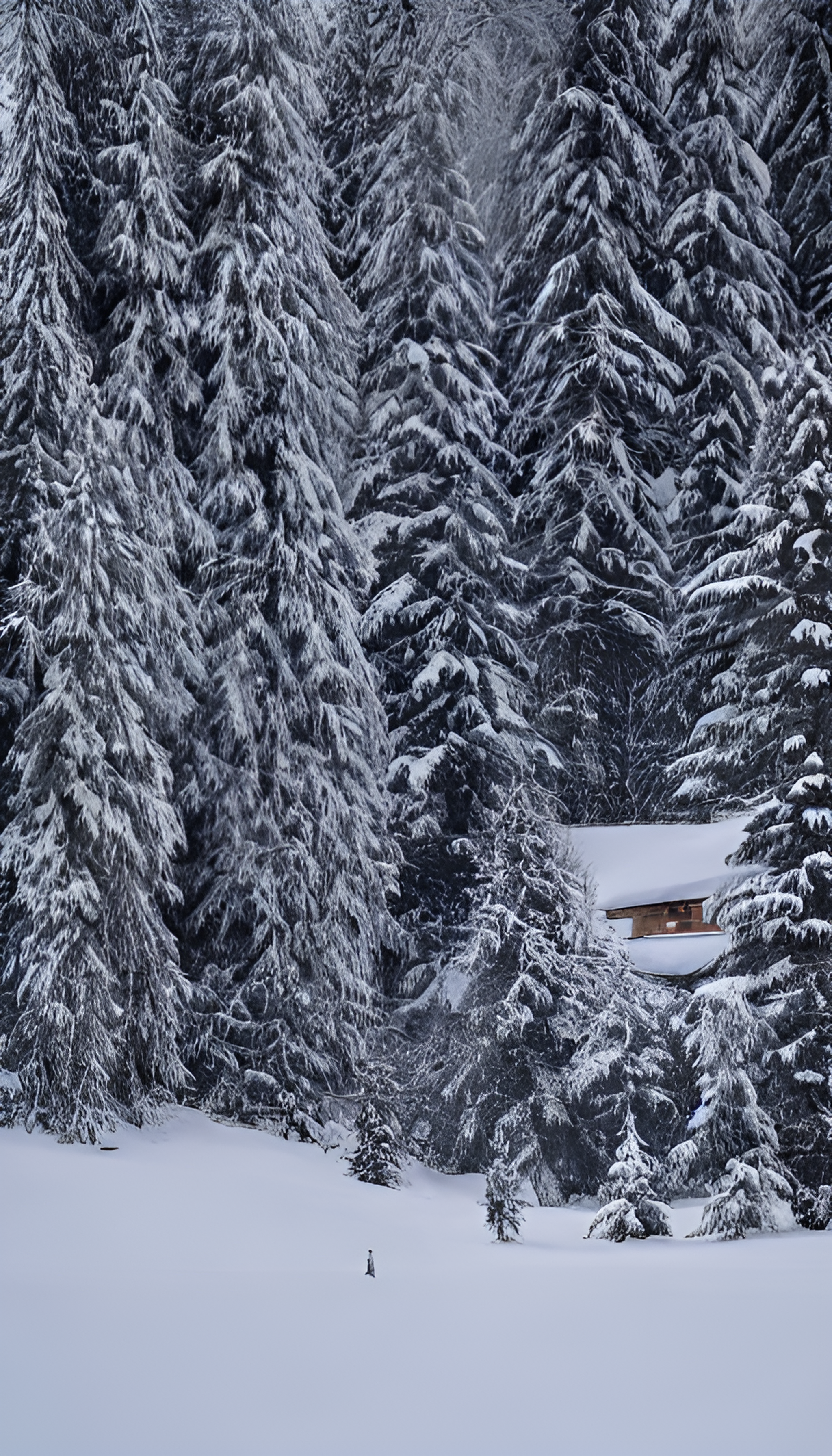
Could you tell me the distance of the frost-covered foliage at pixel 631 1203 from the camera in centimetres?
877

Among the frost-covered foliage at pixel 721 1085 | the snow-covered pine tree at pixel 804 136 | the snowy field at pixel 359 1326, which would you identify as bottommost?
the snowy field at pixel 359 1326

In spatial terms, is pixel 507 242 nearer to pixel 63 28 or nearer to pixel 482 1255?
pixel 63 28

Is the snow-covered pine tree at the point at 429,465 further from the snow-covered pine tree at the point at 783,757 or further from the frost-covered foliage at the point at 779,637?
the snow-covered pine tree at the point at 783,757

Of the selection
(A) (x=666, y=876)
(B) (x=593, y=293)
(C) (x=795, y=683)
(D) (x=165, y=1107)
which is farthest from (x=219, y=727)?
(B) (x=593, y=293)

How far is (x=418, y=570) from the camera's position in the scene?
1348 centimetres

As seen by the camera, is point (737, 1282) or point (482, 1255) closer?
point (737, 1282)

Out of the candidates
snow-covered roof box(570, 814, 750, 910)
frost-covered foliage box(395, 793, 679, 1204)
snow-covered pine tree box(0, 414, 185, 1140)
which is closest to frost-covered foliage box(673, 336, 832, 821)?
snow-covered roof box(570, 814, 750, 910)

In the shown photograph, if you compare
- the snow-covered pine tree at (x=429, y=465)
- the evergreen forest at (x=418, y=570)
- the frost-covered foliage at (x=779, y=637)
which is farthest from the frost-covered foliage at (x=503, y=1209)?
the snow-covered pine tree at (x=429, y=465)

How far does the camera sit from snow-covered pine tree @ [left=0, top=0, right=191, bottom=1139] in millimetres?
9039

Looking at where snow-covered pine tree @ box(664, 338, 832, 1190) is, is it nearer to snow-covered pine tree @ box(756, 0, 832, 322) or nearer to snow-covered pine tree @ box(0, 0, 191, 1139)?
snow-covered pine tree @ box(756, 0, 832, 322)

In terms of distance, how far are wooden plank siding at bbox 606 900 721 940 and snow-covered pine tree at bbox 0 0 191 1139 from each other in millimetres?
3657

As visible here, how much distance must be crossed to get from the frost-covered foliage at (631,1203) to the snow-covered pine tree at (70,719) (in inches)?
130

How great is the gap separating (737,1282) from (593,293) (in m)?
10.7

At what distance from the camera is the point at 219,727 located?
11.6 m
